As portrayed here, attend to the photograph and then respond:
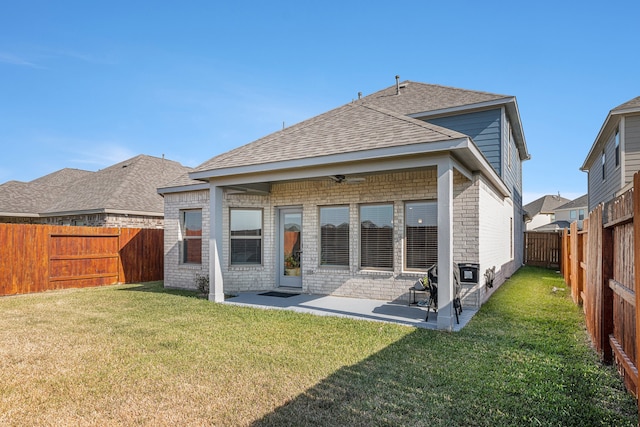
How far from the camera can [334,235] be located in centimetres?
929

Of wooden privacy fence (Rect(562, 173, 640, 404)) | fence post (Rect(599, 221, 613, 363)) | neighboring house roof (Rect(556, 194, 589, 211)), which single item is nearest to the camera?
wooden privacy fence (Rect(562, 173, 640, 404))

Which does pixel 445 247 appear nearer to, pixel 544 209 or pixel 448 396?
pixel 448 396

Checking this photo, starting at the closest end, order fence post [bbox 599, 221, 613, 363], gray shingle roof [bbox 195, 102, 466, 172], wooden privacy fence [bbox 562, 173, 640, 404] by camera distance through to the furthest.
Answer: wooden privacy fence [bbox 562, 173, 640, 404] → fence post [bbox 599, 221, 613, 363] → gray shingle roof [bbox 195, 102, 466, 172]

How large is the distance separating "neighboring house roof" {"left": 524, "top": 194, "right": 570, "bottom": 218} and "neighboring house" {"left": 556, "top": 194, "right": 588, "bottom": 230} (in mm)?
5499

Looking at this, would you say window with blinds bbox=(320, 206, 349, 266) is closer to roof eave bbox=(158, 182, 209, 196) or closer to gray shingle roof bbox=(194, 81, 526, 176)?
gray shingle roof bbox=(194, 81, 526, 176)

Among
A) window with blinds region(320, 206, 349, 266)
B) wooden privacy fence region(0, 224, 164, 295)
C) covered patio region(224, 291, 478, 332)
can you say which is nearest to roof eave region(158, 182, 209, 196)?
wooden privacy fence region(0, 224, 164, 295)

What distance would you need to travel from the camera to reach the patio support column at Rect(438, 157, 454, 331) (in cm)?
591

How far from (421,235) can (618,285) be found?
457cm

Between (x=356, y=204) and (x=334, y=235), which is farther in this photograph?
(x=334, y=235)

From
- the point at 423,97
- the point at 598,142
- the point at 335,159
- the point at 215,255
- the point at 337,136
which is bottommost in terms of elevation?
the point at 215,255

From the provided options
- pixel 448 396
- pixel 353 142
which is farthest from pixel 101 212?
pixel 448 396

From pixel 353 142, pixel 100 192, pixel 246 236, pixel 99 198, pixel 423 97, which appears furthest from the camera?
pixel 100 192

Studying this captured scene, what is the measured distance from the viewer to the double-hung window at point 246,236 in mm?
10008

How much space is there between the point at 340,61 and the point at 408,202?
673 cm
